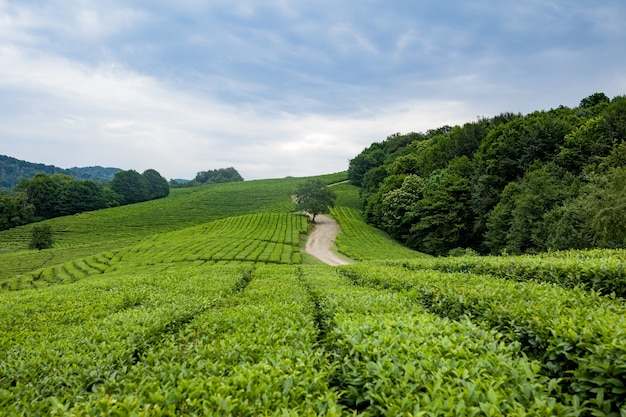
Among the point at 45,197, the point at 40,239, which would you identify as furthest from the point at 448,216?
the point at 45,197

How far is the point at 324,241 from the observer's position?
54469mm

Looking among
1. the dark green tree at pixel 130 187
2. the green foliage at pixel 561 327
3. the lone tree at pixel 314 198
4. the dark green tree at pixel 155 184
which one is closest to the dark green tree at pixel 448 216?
the lone tree at pixel 314 198

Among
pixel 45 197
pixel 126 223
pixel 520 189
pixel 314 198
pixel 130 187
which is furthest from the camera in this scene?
pixel 130 187

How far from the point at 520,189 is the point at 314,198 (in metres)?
39.0

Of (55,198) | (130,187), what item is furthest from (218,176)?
(55,198)

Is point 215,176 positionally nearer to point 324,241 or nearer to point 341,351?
point 324,241

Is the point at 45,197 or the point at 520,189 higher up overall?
the point at 45,197

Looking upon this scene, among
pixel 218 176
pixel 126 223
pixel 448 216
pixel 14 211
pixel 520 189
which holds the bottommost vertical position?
pixel 126 223

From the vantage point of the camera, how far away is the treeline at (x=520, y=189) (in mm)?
28625

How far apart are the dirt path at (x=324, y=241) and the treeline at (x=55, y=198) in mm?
73496

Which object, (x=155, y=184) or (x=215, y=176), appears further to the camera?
(x=215, y=176)

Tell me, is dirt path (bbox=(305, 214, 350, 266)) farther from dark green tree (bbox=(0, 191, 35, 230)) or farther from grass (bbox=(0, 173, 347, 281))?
dark green tree (bbox=(0, 191, 35, 230))

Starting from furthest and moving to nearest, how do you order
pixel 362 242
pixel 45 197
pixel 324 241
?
pixel 45 197 → pixel 324 241 → pixel 362 242

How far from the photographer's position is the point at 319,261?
40656 millimetres
